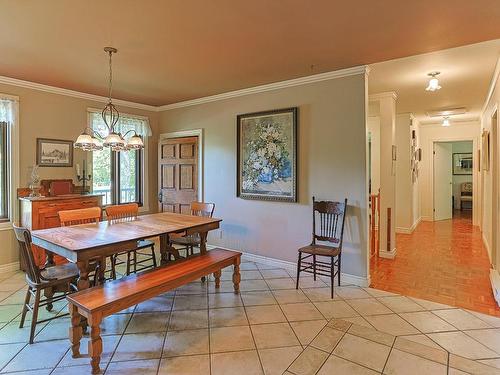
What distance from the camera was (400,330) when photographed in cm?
252

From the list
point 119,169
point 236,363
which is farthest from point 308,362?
point 119,169

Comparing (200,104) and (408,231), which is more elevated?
(200,104)

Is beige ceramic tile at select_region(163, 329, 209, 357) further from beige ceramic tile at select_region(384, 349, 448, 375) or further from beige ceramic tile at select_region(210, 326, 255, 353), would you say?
beige ceramic tile at select_region(384, 349, 448, 375)

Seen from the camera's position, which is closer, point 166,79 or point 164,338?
point 164,338

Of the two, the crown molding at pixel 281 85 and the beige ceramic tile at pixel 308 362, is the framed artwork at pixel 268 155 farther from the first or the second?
the beige ceramic tile at pixel 308 362

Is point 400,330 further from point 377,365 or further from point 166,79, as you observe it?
point 166,79

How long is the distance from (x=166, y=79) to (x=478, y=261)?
16.3 feet

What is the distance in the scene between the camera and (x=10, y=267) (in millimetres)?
3984

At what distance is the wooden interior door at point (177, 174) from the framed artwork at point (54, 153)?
1.43 m

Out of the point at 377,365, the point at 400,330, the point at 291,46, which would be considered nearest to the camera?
the point at 377,365

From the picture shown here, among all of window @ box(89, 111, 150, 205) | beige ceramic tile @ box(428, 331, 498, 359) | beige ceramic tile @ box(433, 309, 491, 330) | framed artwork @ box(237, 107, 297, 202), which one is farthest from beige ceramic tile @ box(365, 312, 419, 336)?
window @ box(89, 111, 150, 205)

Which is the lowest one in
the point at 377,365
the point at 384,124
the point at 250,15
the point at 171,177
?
the point at 377,365

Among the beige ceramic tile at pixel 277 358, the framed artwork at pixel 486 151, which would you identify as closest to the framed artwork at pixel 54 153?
the beige ceramic tile at pixel 277 358

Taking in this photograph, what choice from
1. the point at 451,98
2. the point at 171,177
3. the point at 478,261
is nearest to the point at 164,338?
the point at 171,177
